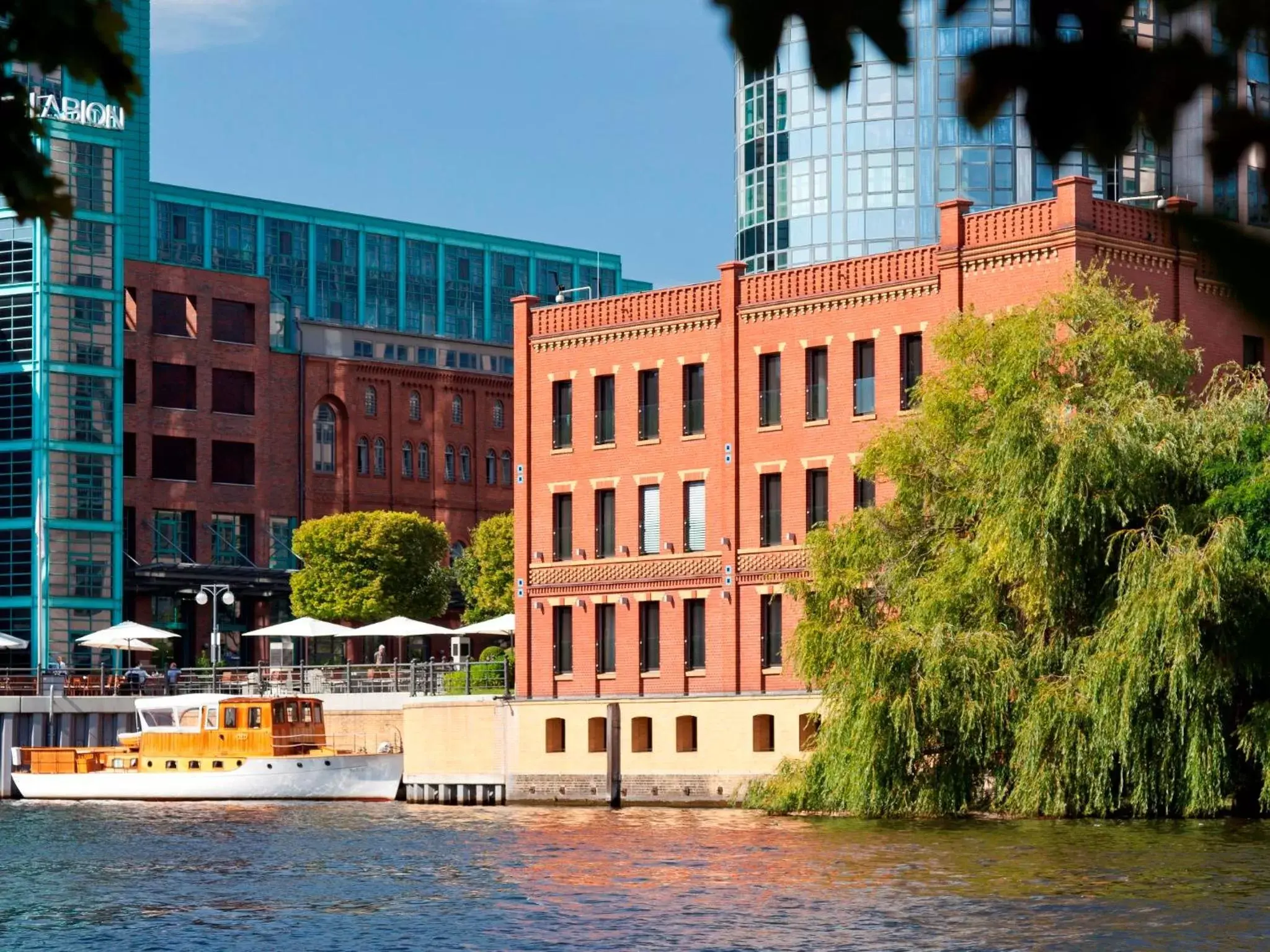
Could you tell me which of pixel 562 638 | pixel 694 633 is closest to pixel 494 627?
pixel 562 638

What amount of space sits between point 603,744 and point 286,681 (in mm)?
16739

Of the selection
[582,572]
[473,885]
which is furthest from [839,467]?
[473,885]

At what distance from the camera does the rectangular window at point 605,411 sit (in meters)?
62.0

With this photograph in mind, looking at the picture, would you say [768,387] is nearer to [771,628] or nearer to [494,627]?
[771,628]

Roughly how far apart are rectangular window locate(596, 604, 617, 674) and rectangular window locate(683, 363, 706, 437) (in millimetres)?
5459

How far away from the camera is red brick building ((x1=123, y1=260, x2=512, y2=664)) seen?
100 m

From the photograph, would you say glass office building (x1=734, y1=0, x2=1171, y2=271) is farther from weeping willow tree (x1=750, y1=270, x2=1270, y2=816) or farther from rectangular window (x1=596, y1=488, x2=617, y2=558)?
weeping willow tree (x1=750, y1=270, x2=1270, y2=816)

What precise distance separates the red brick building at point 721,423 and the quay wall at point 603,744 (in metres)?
1.26

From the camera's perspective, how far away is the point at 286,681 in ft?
242

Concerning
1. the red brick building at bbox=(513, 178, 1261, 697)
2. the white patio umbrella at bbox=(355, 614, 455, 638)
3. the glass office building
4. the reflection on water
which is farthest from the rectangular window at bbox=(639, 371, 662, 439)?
→ the glass office building

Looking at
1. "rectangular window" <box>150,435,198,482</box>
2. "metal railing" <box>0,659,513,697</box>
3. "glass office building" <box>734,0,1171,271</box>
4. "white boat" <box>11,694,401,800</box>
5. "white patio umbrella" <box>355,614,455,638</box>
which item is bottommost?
"white boat" <box>11,694,401,800</box>

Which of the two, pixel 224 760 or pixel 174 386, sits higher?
pixel 174 386

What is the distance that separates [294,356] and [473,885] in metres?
73.4

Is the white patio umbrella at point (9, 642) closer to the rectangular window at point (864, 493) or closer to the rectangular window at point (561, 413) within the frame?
the rectangular window at point (561, 413)
